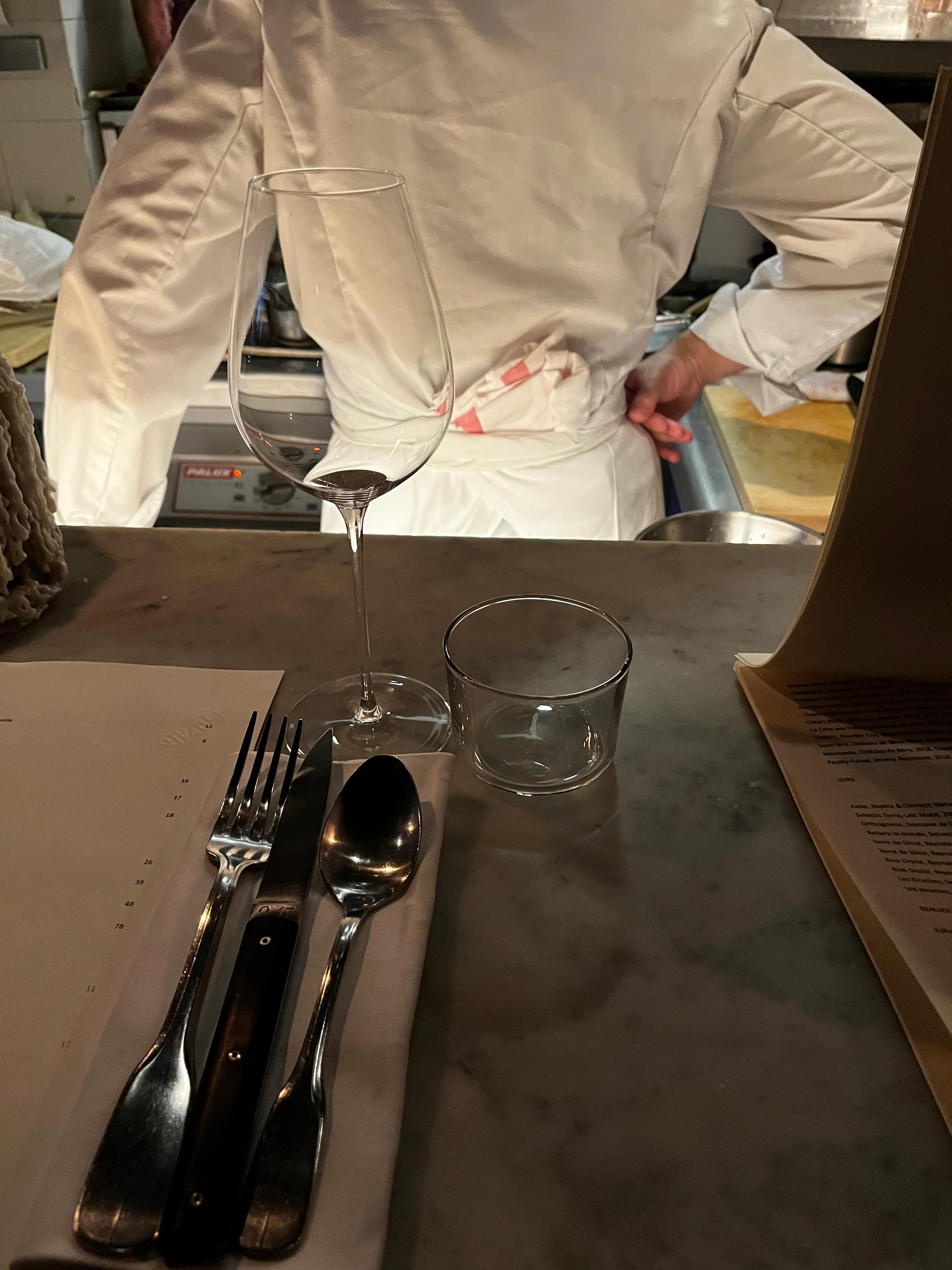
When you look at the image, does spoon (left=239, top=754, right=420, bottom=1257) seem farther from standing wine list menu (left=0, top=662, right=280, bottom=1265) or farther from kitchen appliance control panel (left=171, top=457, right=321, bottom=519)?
kitchen appliance control panel (left=171, top=457, right=321, bottom=519)

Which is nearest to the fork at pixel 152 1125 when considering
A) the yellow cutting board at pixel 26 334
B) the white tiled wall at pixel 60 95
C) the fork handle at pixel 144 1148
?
the fork handle at pixel 144 1148

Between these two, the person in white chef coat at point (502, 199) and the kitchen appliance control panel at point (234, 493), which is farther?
the kitchen appliance control panel at point (234, 493)

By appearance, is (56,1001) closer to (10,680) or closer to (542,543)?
(10,680)

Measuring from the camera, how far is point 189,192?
93cm

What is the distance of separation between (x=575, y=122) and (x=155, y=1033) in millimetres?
917

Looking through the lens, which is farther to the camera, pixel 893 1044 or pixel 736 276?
pixel 736 276

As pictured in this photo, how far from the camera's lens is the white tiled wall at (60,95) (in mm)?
1739

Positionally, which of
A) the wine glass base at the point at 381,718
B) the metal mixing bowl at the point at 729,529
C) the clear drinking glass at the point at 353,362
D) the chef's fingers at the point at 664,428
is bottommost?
the chef's fingers at the point at 664,428

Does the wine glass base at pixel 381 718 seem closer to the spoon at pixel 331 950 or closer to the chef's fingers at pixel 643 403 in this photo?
the spoon at pixel 331 950

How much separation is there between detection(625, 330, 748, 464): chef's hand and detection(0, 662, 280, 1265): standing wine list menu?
876 millimetres

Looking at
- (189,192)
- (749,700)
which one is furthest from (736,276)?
(749,700)

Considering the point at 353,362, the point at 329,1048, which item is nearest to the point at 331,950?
the point at 329,1048

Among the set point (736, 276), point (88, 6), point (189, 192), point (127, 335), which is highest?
point (88, 6)

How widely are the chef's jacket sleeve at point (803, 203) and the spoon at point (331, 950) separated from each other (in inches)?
31.2
